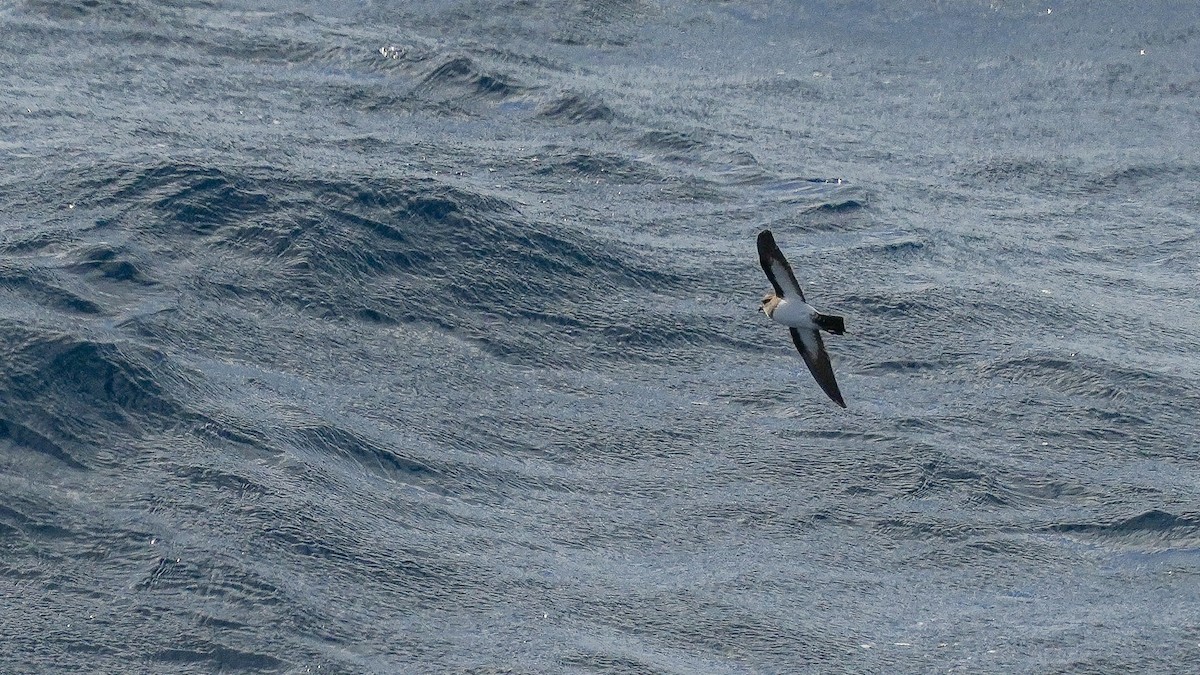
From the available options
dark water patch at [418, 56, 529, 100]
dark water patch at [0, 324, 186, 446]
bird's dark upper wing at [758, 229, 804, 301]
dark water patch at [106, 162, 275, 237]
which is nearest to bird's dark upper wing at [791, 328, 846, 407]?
bird's dark upper wing at [758, 229, 804, 301]

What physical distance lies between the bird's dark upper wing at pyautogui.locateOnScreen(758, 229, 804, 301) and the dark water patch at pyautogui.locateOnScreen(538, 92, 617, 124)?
1423cm

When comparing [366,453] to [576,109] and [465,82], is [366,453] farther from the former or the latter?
[465,82]

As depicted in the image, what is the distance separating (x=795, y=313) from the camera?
18.4 m

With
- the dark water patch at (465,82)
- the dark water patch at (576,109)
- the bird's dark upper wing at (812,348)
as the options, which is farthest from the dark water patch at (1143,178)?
the bird's dark upper wing at (812,348)

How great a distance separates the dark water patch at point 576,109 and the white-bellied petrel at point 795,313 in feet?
45.8

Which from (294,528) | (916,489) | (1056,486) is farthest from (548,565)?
(1056,486)

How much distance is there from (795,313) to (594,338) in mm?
7937

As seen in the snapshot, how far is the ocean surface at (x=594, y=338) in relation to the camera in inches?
797

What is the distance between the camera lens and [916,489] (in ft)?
76.0

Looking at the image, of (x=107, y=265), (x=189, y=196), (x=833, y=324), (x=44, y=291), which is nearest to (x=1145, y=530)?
(x=833, y=324)

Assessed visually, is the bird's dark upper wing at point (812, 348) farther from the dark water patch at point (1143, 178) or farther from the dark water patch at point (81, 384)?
the dark water patch at point (1143, 178)

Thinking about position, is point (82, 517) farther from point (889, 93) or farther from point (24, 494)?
point (889, 93)

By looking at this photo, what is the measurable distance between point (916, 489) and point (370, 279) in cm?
907

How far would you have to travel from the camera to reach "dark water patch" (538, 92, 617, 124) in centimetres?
3228
